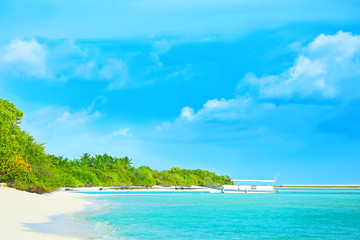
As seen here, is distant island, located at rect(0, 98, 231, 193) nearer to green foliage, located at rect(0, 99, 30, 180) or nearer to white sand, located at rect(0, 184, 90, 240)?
green foliage, located at rect(0, 99, 30, 180)

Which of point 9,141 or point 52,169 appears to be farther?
point 52,169

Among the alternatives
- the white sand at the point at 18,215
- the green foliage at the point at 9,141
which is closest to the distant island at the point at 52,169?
the green foliage at the point at 9,141

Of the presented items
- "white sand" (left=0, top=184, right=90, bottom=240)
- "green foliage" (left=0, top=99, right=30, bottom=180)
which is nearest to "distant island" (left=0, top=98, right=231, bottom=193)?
"green foliage" (left=0, top=99, right=30, bottom=180)

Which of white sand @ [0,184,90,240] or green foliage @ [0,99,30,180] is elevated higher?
green foliage @ [0,99,30,180]

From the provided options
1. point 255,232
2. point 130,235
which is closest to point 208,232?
point 255,232

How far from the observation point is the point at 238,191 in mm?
131375

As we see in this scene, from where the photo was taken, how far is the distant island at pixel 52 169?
42.8 meters

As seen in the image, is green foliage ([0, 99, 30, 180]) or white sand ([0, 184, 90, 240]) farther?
green foliage ([0, 99, 30, 180])

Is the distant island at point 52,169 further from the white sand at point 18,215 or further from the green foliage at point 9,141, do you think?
the white sand at point 18,215

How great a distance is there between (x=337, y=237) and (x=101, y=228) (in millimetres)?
16333

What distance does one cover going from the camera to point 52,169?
59.3m

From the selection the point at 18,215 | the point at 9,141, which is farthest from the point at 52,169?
the point at 18,215

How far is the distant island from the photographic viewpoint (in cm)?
4284

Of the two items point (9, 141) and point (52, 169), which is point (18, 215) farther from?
point (52, 169)
